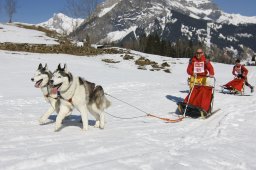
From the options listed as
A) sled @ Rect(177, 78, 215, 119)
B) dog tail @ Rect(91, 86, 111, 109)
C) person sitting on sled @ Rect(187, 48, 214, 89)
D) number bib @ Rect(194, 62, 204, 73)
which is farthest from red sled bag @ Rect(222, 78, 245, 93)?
dog tail @ Rect(91, 86, 111, 109)

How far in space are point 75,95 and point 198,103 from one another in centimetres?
414

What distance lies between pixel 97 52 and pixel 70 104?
77.6 feet

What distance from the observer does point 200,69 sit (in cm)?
1084

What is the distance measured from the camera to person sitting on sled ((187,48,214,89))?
10.8 meters

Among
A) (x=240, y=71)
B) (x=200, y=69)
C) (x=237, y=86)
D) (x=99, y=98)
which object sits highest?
(x=200, y=69)

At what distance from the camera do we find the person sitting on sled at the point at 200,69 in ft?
35.6

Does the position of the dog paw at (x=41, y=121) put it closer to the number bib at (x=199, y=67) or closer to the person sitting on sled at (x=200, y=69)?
the person sitting on sled at (x=200, y=69)

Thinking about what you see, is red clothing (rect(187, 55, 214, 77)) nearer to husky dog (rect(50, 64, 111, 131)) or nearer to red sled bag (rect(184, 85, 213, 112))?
red sled bag (rect(184, 85, 213, 112))

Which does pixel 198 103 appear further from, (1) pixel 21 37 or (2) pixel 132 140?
(1) pixel 21 37

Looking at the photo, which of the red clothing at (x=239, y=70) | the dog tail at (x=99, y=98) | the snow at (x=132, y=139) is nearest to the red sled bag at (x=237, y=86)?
the red clothing at (x=239, y=70)

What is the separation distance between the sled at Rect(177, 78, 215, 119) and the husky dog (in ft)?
10.2

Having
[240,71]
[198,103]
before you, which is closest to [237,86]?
[240,71]

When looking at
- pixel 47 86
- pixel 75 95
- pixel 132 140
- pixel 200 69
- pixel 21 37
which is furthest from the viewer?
pixel 21 37

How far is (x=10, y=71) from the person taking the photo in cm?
1872
